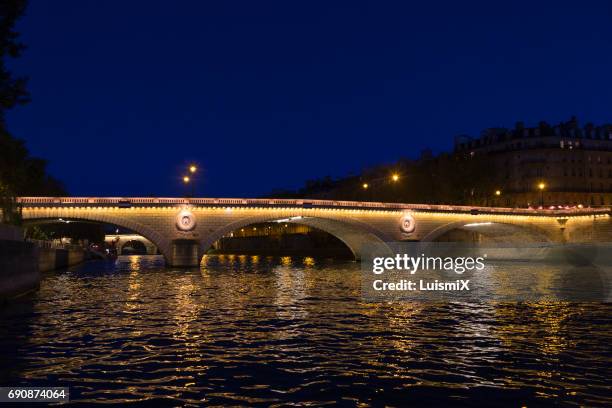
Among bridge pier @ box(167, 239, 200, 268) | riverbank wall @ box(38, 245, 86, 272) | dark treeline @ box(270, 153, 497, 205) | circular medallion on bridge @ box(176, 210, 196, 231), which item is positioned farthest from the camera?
dark treeline @ box(270, 153, 497, 205)

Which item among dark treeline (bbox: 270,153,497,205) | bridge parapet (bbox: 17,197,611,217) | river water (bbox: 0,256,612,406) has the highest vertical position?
dark treeline (bbox: 270,153,497,205)

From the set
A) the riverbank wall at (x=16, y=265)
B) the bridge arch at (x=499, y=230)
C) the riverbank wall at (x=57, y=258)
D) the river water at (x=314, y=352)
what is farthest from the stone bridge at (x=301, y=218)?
the river water at (x=314, y=352)

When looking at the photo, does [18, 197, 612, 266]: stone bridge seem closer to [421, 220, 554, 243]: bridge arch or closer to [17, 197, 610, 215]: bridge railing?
[17, 197, 610, 215]: bridge railing

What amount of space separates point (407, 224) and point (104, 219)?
115 ft

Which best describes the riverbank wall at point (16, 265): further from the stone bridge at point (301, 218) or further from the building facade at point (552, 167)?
the building facade at point (552, 167)

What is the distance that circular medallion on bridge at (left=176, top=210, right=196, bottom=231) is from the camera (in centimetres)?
5938

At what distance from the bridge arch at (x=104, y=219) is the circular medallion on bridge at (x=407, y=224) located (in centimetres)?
2830

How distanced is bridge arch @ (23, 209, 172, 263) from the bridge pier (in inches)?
27.7

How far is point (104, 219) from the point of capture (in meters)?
56.6

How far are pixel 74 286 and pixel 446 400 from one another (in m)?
31.1

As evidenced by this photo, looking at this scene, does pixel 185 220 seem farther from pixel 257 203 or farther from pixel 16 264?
pixel 16 264

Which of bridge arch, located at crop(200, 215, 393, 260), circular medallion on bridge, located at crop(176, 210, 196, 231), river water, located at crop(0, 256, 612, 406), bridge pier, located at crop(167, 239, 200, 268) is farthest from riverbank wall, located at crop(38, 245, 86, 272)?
river water, located at crop(0, 256, 612, 406)

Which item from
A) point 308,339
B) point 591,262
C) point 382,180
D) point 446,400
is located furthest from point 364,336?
point 382,180

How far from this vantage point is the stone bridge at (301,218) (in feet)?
186
